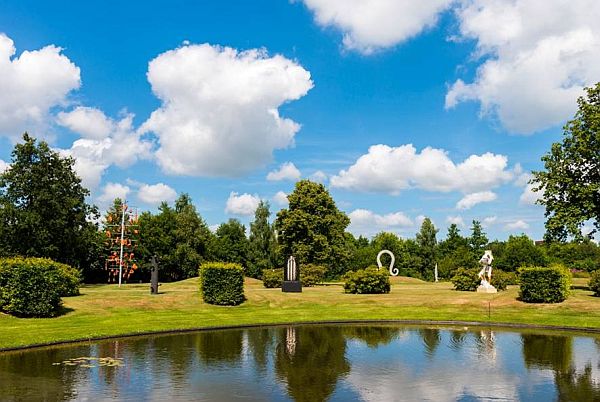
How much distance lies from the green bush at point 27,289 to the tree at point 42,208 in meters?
25.7

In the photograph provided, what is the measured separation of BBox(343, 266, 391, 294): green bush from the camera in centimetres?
4306

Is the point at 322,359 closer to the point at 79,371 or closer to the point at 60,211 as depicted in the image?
the point at 79,371

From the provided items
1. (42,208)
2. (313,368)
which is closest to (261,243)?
(42,208)

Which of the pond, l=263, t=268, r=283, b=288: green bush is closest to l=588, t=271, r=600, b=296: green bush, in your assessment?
the pond

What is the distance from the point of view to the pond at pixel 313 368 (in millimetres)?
13664

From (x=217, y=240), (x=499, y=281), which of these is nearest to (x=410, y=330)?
(x=499, y=281)

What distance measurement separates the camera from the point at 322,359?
60.5 ft

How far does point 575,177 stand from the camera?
4531cm

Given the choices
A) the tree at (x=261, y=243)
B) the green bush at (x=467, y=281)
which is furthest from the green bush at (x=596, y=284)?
the tree at (x=261, y=243)

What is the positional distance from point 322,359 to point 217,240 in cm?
8560

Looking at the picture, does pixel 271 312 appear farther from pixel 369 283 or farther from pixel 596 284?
pixel 596 284

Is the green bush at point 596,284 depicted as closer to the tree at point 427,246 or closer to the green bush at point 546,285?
the green bush at point 546,285

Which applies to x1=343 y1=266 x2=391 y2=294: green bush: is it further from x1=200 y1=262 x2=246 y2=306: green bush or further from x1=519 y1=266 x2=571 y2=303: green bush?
x1=200 y1=262 x2=246 y2=306: green bush

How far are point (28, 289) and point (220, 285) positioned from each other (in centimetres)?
1222
